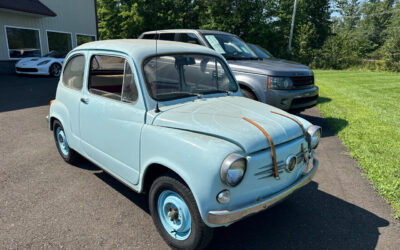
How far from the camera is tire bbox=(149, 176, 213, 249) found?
2.35 m

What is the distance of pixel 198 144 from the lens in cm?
229

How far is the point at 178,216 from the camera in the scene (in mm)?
2594

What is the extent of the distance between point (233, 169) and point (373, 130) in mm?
5577

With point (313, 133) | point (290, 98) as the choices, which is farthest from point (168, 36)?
point (313, 133)

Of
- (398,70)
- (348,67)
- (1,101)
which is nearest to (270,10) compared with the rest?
(348,67)

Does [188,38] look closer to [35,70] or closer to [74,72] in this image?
[74,72]

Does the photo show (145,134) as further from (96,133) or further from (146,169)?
(96,133)

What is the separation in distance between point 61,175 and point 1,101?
606 cm

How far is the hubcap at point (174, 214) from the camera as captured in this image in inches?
98.3

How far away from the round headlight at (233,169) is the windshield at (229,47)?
4.57 meters

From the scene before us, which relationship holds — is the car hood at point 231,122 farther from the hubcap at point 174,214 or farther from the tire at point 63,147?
the tire at point 63,147

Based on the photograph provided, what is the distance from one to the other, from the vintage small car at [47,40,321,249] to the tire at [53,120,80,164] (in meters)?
0.44

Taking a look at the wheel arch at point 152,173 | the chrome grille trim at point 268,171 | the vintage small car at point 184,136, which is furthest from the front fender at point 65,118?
the chrome grille trim at point 268,171

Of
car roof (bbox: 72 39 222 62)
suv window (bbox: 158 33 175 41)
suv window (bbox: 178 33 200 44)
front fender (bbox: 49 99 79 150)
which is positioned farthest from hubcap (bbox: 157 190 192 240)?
suv window (bbox: 158 33 175 41)
